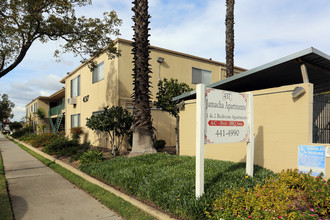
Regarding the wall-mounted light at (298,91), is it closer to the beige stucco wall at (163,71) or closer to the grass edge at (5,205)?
the grass edge at (5,205)

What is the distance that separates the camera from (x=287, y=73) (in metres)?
7.16

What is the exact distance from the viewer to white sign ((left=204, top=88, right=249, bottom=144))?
462 centimetres

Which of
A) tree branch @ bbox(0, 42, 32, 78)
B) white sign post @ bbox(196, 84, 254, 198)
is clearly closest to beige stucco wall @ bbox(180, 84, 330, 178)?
white sign post @ bbox(196, 84, 254, 198)

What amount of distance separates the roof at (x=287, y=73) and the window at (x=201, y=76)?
8.46 m

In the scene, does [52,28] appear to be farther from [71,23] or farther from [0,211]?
[0,211]

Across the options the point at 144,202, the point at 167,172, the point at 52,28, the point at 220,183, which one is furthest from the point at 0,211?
the point at 52,28

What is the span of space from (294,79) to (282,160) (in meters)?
3.28

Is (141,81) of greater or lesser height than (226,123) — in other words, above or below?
above

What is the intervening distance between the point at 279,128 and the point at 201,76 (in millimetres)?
12215

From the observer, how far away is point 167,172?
6078 millimetres

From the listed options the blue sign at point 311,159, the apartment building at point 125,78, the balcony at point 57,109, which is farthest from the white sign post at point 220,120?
the balcony at point 57,109

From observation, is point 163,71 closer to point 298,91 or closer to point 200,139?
point 298,91

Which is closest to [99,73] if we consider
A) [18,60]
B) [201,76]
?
[18,60]

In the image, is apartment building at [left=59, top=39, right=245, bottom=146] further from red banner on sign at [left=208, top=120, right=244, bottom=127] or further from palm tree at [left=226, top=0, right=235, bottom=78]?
red banner on sign at [left=208, top=120, right=244, bottom=127]
